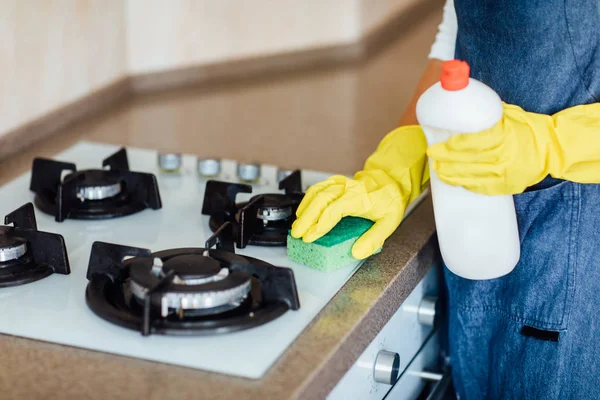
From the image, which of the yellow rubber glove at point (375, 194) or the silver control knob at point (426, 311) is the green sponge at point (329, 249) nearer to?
the yellow rubber glove at point (375, 194)

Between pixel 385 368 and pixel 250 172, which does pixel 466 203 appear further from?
pixel 250 172

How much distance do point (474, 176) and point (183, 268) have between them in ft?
1.04

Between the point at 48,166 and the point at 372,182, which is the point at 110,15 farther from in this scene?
the point at 372,182

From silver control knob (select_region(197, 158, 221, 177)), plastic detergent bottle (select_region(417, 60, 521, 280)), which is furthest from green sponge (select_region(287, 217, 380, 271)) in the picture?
silver control knob (select_region(197, 158, 221, 177))

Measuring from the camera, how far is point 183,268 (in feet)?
3.02

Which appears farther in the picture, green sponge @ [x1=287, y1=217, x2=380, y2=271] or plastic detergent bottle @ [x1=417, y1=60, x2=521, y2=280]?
green sponge @ [x1=287, y1=217, x2=380, y2=271]

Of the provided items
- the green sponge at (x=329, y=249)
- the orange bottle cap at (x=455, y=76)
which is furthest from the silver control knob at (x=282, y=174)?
the orange bottle cap at (x=455, y=76)

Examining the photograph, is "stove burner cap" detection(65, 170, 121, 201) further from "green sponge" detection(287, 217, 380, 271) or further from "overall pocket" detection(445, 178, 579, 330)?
"overall pocket" detection(445, 178, 579, 330)

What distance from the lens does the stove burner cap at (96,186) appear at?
3.97 feet

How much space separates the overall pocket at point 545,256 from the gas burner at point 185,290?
→ 355mm

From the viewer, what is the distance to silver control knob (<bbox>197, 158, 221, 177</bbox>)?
4.50 ft

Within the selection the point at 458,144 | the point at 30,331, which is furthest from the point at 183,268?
the point at 458,144

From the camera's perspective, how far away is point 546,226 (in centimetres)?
112

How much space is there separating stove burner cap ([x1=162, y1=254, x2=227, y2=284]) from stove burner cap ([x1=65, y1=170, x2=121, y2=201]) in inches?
11.6
